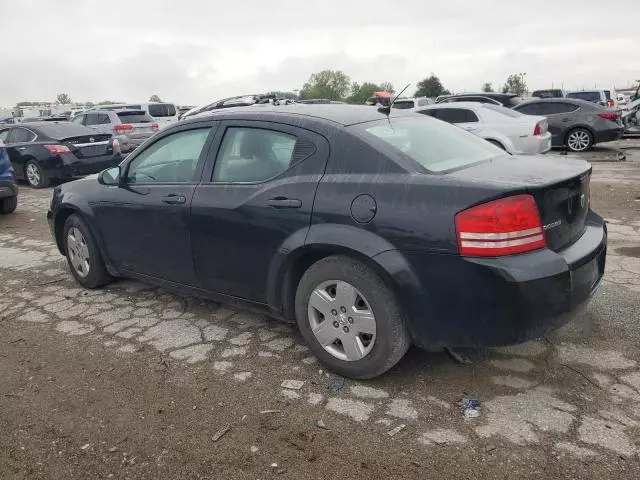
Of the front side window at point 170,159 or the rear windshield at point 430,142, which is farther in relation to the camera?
Answer: the front side window at point 170,159

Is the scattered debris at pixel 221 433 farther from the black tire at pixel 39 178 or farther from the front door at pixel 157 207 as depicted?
the black tire at pixel 39 178

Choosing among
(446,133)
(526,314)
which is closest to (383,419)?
(526,314)

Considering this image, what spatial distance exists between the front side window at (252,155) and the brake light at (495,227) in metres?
1.19

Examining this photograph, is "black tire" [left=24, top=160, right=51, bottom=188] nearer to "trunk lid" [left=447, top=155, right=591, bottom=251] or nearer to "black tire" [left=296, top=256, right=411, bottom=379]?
"black tire" [left=296, top=256, right=411, bottom=379]

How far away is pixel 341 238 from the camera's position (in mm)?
2924

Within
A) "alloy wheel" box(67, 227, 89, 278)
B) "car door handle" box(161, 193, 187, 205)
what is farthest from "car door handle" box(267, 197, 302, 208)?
"alloy wheel" box(67, 227, 89, 278)

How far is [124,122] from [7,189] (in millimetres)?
8581

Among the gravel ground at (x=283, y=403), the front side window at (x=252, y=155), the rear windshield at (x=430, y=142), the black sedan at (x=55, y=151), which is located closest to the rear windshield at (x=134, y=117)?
the black sedan at (x=55, y=151)

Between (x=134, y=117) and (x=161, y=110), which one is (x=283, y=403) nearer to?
(x=134, y=117)

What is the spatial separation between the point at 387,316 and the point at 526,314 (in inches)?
26.6

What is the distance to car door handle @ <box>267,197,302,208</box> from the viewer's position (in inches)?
124

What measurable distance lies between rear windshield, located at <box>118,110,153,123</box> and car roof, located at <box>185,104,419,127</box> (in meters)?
13.6

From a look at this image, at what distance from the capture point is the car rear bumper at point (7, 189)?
8133mm

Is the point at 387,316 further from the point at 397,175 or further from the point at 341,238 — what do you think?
the point at 397,175
